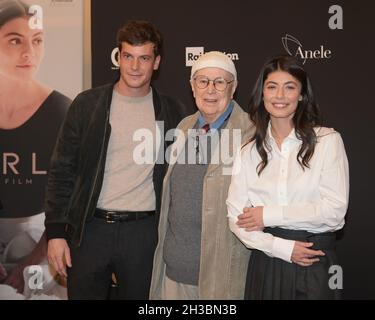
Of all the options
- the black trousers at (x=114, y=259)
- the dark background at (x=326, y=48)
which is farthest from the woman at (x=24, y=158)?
the black trousers at (x=114, y=259)

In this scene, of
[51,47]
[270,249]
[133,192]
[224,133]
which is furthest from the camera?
[51,47]

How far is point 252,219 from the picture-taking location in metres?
2.20

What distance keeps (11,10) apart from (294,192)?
95.3 inches

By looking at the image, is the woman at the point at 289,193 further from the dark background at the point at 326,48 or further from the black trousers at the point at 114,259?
the dark background at the point at 326,48

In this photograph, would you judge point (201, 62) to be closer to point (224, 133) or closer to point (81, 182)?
point (224, 133)

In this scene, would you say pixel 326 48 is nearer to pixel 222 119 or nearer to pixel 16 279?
pixel 222 119

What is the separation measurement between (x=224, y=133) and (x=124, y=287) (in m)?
0.97

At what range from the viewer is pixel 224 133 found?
2.41m

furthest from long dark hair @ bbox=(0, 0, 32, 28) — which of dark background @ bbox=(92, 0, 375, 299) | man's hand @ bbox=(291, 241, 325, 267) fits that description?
man's hand @ bbox=(291, 241, 325, 267)

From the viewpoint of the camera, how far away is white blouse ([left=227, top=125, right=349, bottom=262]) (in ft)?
6.93

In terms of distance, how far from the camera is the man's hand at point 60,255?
2.66 m

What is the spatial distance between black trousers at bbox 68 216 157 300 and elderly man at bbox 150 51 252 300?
144 mm

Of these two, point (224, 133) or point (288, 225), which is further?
point (224, 133)

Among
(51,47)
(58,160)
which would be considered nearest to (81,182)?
(58,160)
